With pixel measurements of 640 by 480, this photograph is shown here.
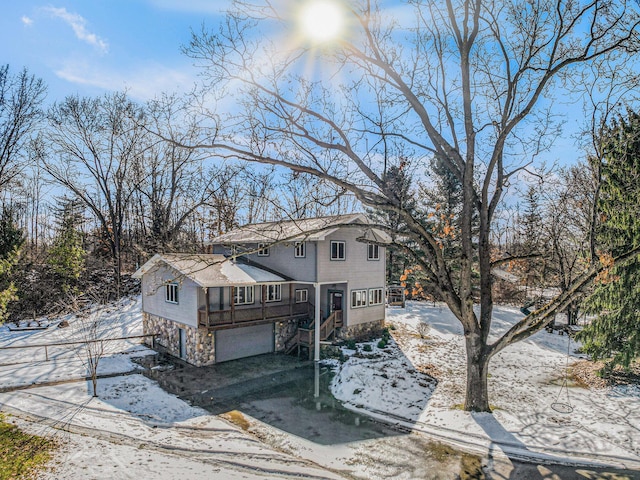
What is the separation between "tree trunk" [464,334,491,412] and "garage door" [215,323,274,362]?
10.5 metres

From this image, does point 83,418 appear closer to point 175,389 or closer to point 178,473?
point 175,389

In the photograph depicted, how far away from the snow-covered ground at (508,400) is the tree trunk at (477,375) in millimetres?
311

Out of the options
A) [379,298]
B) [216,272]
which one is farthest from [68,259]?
[379,298]

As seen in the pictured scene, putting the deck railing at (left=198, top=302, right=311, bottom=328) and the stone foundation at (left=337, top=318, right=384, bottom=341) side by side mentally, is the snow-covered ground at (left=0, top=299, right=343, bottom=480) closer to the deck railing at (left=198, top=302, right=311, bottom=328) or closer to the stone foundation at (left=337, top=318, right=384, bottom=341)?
the deck railing at (left=198, top=302, right=311, bottom=328)

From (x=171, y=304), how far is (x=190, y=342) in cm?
224

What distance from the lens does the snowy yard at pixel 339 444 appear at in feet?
24.2

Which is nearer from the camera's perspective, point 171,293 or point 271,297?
point 171,293

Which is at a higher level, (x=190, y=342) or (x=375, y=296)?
(x=375, y=296)

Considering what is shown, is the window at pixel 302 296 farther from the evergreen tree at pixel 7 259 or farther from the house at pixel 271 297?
the evergreen tree at pixel 7 259

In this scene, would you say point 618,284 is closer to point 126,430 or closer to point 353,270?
point 353,270

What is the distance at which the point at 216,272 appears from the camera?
53.0 feet

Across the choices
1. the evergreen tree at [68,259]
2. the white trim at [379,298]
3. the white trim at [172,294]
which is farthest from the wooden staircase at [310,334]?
the evergreen tree at [68,259]

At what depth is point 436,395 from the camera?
11.6 m

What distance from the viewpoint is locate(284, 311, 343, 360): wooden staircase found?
57.9ft
